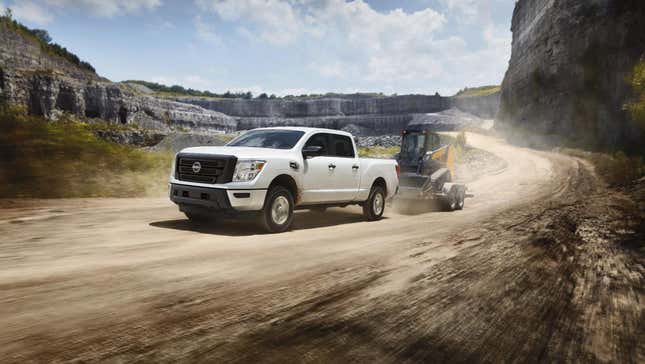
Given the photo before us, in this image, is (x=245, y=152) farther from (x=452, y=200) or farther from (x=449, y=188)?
(x=452, y=200)

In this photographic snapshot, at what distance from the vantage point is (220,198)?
23.6ft

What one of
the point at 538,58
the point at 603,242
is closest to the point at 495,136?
the point at 538,58

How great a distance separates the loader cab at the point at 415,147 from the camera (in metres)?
14.6

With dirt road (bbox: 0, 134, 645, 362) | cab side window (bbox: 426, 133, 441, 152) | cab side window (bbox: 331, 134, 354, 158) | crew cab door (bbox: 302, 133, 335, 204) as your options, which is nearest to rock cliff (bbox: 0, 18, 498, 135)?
crew cab door (bbox: 302, 133, 335, 204)

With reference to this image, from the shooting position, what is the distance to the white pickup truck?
7.35 metres

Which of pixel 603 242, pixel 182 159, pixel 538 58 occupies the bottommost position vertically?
pixel 603 242

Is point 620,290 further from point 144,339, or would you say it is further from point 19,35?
point 19,35

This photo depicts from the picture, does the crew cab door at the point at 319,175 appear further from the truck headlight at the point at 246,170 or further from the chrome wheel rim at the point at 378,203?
the chrome wheel rim at the point at 378,203

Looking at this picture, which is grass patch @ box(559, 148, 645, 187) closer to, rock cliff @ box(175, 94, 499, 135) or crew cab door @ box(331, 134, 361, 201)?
crew cab door @ box(331, 134, 361, 201)

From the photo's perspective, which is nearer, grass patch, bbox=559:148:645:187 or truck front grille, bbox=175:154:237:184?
truck front grille, bbox=175:154:237:184

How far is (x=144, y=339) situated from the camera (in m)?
2.60

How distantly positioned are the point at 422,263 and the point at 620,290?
1857mm

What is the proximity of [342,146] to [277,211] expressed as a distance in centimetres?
261

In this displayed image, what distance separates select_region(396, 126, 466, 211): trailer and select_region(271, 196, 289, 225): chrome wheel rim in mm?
6222
